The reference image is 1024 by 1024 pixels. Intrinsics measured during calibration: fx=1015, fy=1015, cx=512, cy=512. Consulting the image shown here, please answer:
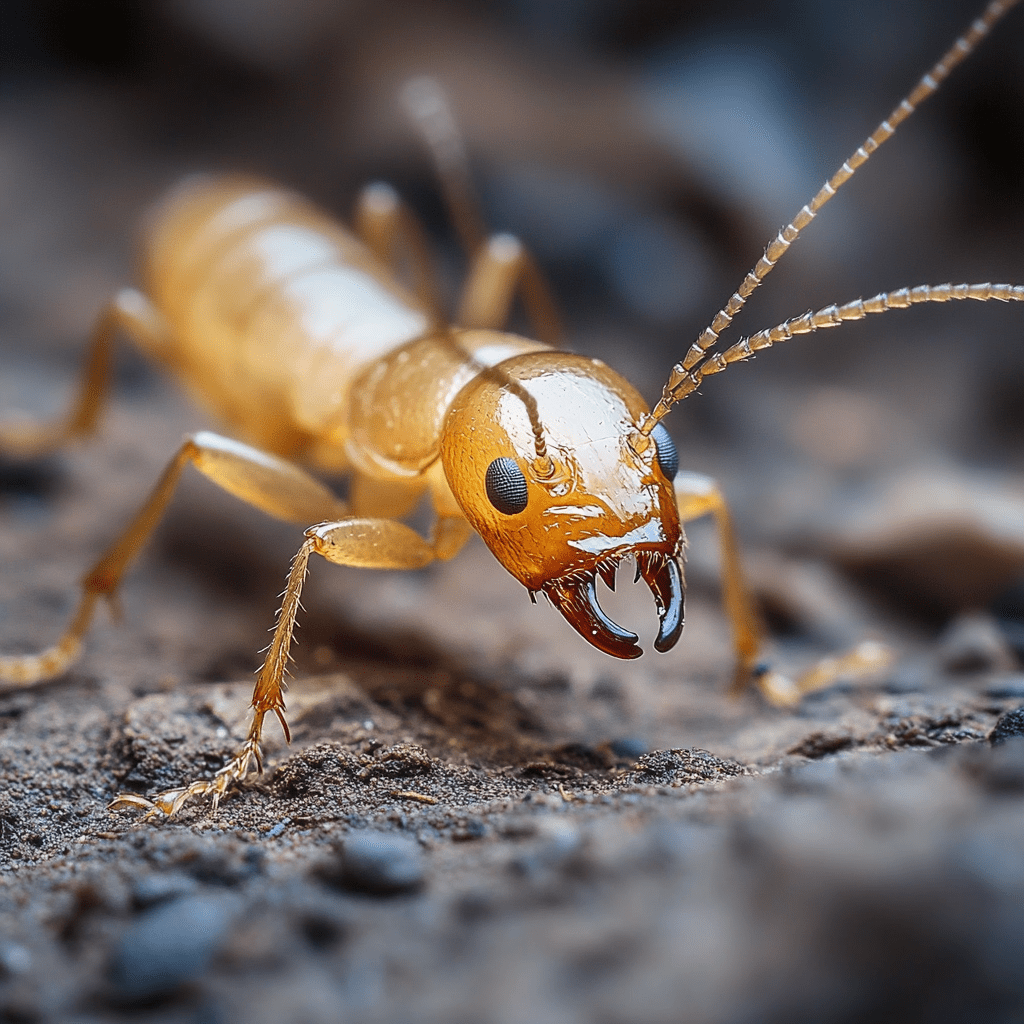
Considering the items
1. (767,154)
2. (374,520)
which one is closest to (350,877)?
(374,520)

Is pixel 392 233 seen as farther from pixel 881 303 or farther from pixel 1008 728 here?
pixel 1008 728

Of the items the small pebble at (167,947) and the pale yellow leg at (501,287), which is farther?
the pale yellow leg at (501,287)

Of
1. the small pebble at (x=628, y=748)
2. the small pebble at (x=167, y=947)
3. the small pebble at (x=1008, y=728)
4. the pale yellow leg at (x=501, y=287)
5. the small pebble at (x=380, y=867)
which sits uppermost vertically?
the pale yellow leg at (x=501, y=287)

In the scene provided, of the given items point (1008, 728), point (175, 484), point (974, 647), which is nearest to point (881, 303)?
point (1008, 728)

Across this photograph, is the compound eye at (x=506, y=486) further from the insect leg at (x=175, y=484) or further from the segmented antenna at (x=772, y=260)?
the insect leg at (x=175, y=484)

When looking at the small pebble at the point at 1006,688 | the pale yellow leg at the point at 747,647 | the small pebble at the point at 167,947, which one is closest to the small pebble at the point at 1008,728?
the small pebble at the point at 1006,688

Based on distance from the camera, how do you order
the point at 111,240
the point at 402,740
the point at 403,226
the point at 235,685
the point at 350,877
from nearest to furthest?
the point at 350,877 < the point at 402,740 < the point at 235,685 < the point at 403,226 < the point at 111,240

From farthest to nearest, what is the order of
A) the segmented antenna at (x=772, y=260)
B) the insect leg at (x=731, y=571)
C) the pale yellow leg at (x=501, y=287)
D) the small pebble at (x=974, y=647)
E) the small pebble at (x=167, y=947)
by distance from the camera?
the pale yellow leg at (x=501, y=287) → the insect leg at (x=731, y=571) → the small pebble at (x=974, y=647) → the segmented antenna at (x=772, y=260) → the small pebble at (x=167, y=947)

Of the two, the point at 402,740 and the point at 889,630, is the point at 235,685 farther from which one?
the point at 889,630
